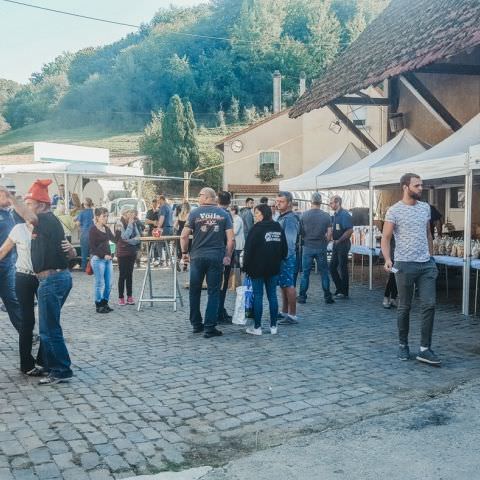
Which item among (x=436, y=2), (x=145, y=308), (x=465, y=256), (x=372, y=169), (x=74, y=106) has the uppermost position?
(x=74, y=106)

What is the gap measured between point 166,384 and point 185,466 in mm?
1789

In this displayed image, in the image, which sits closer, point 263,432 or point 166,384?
point 263,432

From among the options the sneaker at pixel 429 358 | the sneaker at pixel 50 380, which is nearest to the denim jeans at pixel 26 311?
the sneaker at pixel 50 380

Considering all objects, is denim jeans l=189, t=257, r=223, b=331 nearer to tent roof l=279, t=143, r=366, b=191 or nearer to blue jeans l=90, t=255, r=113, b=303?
blue jeans l=90, t=255, r=113, b=303

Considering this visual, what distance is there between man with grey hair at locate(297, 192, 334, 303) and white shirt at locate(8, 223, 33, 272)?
545 centimetres

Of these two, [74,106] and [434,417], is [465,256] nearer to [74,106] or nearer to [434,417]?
[434,417]

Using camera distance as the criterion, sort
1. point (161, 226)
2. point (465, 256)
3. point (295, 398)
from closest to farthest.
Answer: point (295, 398) < point (465, 256) < point (161, 226)

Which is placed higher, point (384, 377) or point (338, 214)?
point (338, 214)

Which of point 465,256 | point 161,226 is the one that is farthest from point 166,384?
point 161,226

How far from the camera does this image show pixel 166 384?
5.69m

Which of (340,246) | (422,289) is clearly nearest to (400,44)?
(340,246)

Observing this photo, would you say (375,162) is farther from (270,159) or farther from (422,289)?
(270,159)

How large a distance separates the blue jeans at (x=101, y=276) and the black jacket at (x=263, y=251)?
9.38ft

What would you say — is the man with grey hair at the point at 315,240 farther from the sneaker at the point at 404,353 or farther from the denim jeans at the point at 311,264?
the sneaker at the point at 404,353
